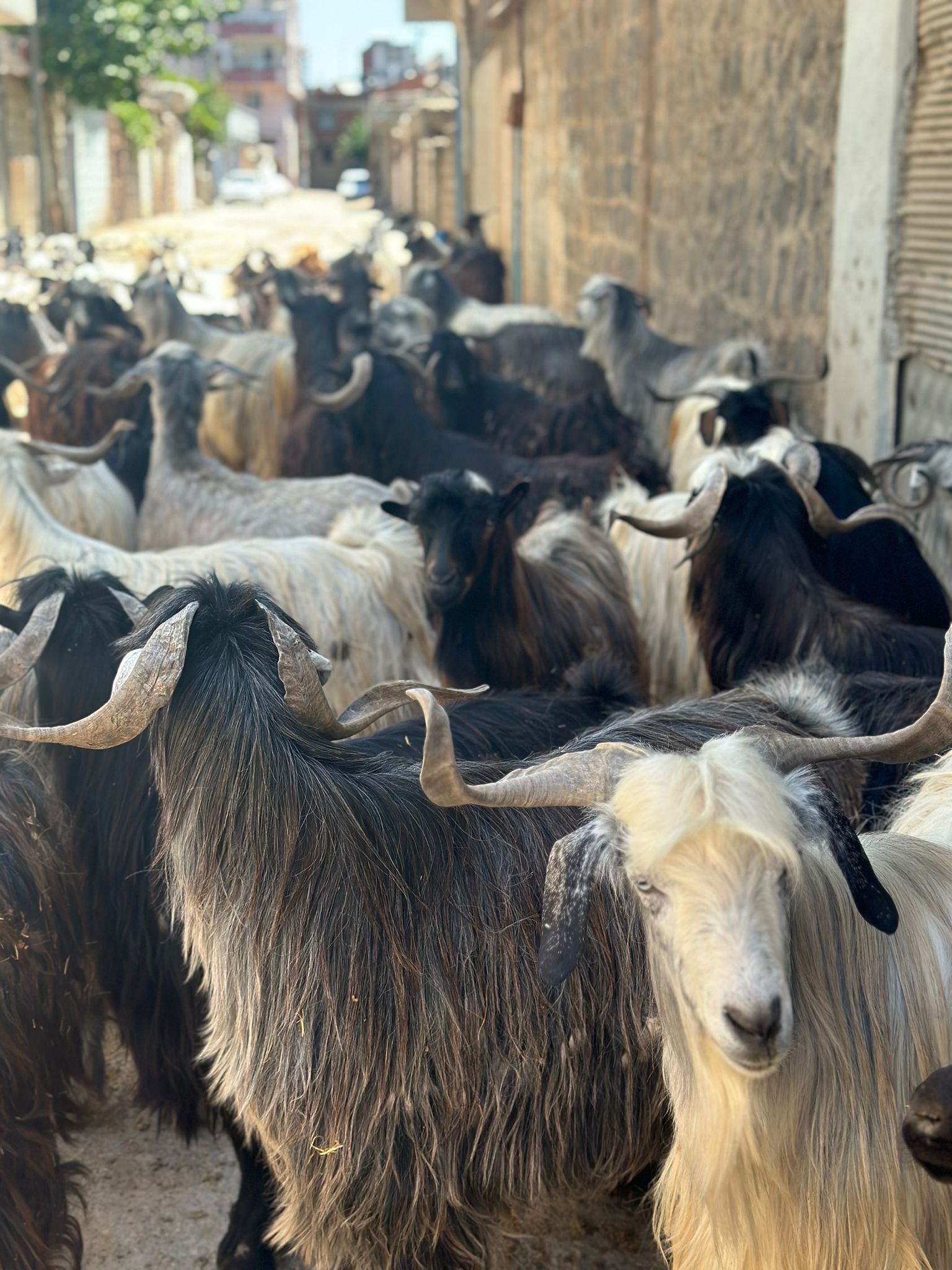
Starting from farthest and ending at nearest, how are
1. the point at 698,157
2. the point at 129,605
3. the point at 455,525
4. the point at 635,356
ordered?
the point at 698,157
the point at 635,356
the point at 455,525
the point at 129,605

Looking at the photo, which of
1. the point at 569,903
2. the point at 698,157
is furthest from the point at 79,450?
the point at 698,157

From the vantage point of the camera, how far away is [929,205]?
544cm

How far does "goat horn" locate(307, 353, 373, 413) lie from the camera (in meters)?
6.96

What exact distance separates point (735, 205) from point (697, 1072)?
7.43m

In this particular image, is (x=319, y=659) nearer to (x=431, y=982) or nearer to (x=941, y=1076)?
(x=431, y=982)

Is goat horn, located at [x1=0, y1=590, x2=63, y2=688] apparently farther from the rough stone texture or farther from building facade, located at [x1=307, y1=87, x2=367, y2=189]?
building facade, located at [x1=307, y1=87, x2=367, y2=189]

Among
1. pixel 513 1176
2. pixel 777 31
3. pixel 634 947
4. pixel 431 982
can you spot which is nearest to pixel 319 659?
pixel 431 982

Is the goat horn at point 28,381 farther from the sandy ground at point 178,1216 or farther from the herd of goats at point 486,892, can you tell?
the sandy ground at point 178,1216

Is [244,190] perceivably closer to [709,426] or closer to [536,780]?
[709,426]

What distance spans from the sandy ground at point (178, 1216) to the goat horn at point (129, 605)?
1.37 metres

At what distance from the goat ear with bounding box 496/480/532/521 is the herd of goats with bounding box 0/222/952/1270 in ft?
0.04

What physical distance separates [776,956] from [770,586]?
2320mm

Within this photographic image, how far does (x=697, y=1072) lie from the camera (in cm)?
209

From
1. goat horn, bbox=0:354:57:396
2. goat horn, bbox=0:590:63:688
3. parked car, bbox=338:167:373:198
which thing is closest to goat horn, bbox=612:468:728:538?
goat horn, bbox=0:590:63:688
